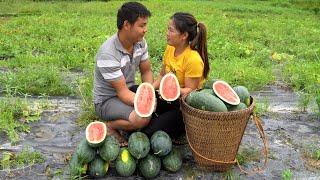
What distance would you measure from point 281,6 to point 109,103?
12784mm

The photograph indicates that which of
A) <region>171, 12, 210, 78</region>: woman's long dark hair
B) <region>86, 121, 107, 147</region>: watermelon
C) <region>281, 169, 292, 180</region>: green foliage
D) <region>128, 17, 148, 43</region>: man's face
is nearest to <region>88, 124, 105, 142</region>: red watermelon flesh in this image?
<region>86, 121, 107, 147</region>: watermelon

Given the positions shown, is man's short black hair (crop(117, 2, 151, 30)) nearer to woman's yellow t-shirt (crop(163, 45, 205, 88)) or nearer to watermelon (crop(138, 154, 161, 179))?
woman's yellow t-shirt (crop(163, 45, 205, 88))

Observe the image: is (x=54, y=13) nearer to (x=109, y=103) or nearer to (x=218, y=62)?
(x=218, y=62)

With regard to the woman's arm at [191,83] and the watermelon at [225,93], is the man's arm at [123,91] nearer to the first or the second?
the woman's arm at [191,83]

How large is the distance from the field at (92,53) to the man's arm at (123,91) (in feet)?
3.18

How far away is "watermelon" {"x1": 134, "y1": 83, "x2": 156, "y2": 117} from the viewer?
13.6ft

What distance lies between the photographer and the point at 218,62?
7676 mm

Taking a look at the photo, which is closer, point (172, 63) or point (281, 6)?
point (172, 63)

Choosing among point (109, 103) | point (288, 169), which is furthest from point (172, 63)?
point (288, 169)

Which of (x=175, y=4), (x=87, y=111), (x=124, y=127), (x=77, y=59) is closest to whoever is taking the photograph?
(x=124, y=127)

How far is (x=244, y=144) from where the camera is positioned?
4.79 meters

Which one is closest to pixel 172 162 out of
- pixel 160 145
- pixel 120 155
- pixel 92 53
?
pixel 160 145

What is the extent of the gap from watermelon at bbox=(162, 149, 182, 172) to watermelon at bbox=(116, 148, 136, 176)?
0.30 metres

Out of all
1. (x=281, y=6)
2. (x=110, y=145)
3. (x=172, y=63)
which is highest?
(x=172, y=63)
